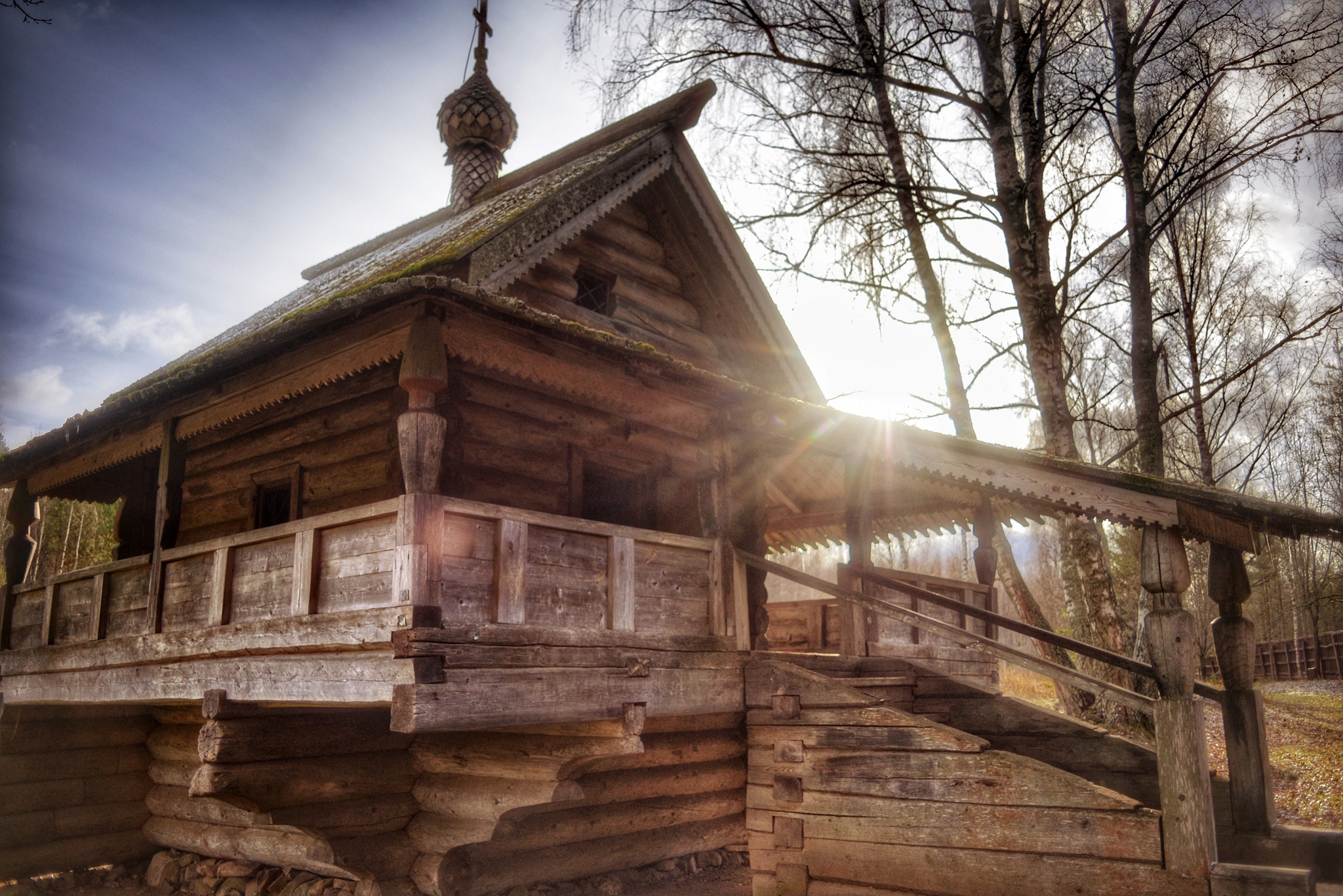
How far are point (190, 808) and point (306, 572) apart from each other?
486 cm

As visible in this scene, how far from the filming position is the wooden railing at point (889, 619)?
9.29 metres

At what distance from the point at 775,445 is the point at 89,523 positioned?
38704mm

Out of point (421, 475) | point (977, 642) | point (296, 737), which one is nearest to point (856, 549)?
point (977, 642)

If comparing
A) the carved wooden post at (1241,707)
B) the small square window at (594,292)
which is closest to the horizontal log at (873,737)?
the carved wooden post at (1241,707)

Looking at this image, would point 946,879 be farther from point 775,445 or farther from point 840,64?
point 840,64

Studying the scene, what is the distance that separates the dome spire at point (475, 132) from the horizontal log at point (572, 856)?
9225 millimetres

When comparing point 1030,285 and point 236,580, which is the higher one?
point 1030,285

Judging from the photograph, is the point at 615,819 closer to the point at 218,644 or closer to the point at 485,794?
the point at 485,794

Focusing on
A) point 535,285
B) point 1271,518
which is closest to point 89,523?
point 535,285

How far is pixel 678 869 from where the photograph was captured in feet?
Answer: 27.6

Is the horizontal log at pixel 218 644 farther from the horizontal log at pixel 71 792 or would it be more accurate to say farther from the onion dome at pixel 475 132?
the onion dome at pixel 475 132

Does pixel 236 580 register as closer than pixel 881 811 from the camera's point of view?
No

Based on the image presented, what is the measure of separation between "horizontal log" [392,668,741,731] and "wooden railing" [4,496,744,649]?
37 cm

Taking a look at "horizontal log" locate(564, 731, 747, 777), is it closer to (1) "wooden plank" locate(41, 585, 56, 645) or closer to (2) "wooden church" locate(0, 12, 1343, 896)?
(2) "wooden church" locate(0, 12, 1343, 896)
